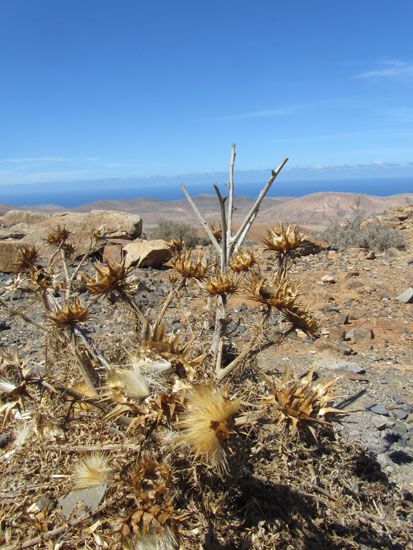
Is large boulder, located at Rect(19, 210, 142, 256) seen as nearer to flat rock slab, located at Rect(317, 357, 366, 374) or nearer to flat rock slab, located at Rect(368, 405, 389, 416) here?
Result: flat rock slab, located at Rect(317, 357, 366, 374)

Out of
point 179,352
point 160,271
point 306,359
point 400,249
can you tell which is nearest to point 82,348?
point 179,352

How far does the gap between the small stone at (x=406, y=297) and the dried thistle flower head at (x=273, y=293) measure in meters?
5.54

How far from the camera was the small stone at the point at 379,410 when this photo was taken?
3795 mm

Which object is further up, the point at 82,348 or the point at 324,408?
the point at 324,408

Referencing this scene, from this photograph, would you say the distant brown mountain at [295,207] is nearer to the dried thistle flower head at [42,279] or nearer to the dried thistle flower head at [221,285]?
the dried thistle flower head at [42,279]

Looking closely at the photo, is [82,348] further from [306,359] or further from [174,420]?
[306,359]

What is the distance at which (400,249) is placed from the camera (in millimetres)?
10781

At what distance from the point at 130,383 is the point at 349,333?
181 inches

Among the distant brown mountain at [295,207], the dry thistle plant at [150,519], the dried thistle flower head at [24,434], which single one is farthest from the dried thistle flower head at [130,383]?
the distant brown mountain at [295,207]

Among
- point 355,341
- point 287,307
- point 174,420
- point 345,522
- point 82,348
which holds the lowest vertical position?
point 355,341

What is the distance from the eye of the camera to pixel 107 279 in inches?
92.2

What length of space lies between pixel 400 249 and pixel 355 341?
576 centimetres

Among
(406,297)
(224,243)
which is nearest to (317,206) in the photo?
(406,297)

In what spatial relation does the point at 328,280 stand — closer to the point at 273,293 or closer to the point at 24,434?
the point at 273,293
